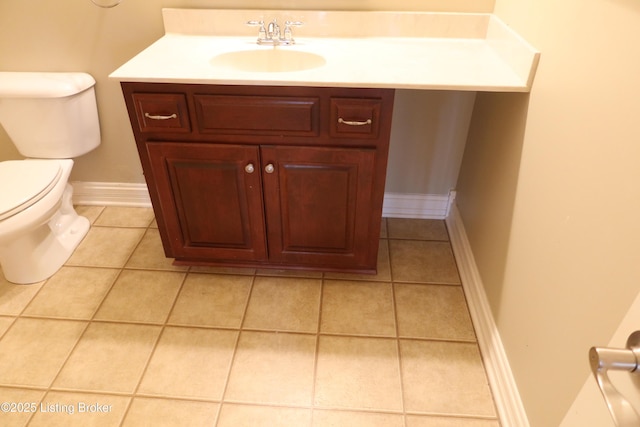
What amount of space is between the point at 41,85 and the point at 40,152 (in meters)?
0.30

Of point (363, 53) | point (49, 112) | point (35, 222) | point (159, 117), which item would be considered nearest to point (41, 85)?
point (49, 112)

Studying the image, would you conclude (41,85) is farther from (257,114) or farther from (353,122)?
(353,122)

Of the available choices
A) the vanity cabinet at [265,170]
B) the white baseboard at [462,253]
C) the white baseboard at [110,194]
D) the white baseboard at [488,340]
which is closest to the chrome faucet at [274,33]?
the vanity cabinet at [265,170]

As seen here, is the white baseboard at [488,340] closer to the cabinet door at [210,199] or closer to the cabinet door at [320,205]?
the cabinet door at [320,205]

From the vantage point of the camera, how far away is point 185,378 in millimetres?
1357

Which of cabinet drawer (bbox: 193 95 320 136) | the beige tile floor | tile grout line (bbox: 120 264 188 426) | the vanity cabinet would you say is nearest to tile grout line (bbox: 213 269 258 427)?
the beige tile floor

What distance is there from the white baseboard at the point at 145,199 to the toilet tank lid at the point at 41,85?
540mm

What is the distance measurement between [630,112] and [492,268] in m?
0.80

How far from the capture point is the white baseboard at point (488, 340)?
3.90 feet

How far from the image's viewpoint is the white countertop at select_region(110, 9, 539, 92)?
1.24 m

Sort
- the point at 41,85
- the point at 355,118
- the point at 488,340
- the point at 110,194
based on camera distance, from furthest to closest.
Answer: the point at 110,194
the point at 41,85
the point at 488,340
the point at 355,118

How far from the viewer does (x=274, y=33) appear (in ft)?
5.13

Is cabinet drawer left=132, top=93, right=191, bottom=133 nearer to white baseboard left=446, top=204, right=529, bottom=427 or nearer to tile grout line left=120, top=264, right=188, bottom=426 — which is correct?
tile grout line left=120, top=264, right=188, bottom=426

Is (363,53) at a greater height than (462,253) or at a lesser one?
greater
